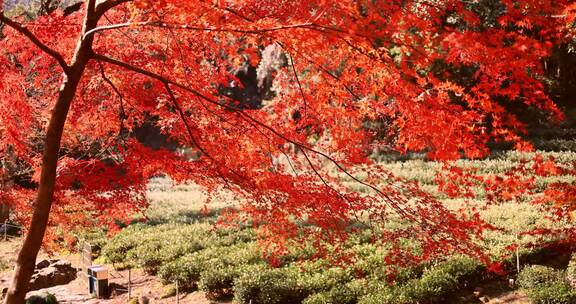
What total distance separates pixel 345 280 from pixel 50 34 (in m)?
8.18

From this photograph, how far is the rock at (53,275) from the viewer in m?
13.8

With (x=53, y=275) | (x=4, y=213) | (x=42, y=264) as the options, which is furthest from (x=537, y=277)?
(x=4, y=213)

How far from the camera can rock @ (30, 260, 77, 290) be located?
13.8 m

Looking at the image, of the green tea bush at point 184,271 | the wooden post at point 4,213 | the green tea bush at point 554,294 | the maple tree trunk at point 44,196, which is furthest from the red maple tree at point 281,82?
the wooden post at point 4,213

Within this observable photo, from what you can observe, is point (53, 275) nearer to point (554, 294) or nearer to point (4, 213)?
point (4, 213)

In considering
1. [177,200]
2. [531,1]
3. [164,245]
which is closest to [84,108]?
[164,245]

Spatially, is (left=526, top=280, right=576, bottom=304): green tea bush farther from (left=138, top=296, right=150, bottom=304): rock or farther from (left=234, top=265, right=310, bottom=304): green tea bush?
(left=138, top=296, right=150, bottom=304): rock

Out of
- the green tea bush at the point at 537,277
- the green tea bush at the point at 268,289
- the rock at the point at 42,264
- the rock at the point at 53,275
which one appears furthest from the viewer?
the rock at the point at 42,264

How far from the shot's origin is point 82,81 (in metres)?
10.4

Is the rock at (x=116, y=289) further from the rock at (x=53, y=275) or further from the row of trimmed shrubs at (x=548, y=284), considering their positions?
the row of trimmed shrubs at (x=548, y=284)

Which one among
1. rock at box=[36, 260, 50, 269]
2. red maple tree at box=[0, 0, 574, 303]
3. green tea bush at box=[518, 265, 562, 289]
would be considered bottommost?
green tea bush at box=[518, 265, 562, 289]

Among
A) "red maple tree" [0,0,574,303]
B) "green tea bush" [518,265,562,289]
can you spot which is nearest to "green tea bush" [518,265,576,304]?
"green tea bush" [518,265,562,289]

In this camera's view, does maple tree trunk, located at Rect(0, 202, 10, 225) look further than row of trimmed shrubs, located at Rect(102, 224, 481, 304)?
Yes

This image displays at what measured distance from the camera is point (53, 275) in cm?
1420
